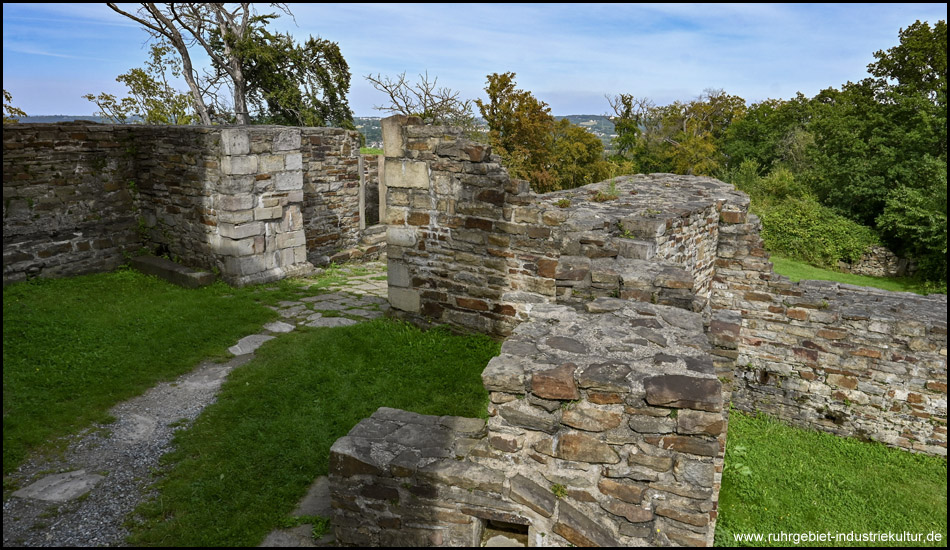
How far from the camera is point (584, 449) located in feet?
10.1

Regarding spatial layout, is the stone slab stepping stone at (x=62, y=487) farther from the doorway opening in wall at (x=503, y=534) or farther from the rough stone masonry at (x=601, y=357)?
the doorway opening in wall at (x=503, y=534)

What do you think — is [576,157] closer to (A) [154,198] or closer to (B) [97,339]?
(A) [154,198]

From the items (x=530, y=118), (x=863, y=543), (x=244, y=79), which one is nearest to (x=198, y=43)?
(x=244, y=79)

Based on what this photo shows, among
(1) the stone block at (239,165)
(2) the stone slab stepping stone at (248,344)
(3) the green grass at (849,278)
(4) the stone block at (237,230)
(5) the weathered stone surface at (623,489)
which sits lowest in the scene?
(3) the green grass at (849,278)

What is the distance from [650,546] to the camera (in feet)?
10.1

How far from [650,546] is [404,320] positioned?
527 centimetres

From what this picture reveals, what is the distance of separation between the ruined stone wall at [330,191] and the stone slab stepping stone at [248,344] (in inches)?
157

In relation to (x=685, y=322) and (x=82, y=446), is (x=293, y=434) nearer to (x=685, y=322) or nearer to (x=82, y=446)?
(x=82, y=446)

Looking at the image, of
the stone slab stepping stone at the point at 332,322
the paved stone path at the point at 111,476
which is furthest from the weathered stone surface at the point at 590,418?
the stone slab stepping stone at the point at 332,322

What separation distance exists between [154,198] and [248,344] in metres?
4.50

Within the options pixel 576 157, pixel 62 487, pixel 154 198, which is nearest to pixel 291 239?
pixel 154 198

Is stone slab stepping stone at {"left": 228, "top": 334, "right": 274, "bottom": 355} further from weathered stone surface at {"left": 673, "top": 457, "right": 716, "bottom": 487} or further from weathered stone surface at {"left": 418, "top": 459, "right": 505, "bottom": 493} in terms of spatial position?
weathered stone surface at {"left": 673, "top": 457, "right": 716, "bottom": 487}

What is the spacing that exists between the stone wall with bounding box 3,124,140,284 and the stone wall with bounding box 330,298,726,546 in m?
7.87

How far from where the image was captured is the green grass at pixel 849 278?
17953 mm
